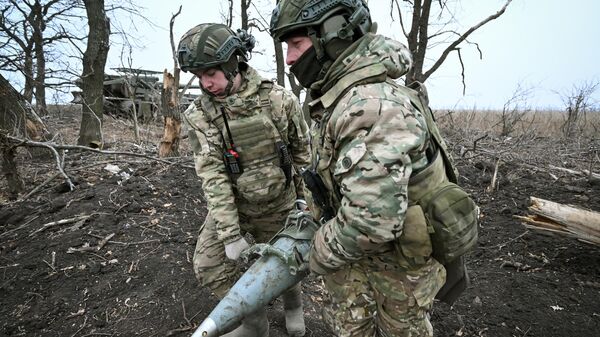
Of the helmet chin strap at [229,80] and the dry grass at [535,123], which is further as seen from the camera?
the dry grass at [535,123]

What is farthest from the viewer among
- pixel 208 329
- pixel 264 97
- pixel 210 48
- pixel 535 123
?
pixel 535 123

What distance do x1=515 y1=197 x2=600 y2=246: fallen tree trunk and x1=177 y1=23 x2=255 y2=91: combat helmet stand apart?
3.25 meters

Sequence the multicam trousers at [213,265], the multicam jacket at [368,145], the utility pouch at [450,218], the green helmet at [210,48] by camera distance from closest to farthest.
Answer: the multicam jacket at [368,145], the utility pouch at [450,218], the green helmet at [210,48], the multicam trousers at [213,265]

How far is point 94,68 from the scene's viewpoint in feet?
26.1

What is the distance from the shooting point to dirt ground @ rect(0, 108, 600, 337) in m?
2.99

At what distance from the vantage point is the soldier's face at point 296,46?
1.65 meters

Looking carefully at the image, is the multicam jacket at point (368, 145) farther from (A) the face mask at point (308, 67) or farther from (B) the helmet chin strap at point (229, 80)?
(B) the helmet chin strap at point (229, 80)

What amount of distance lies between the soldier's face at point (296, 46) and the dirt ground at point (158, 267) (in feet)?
7.44

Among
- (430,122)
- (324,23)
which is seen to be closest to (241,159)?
(324,23)

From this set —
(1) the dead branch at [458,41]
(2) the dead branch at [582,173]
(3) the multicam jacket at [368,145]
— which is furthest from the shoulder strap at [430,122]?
(1) the dead branch at [458,41]

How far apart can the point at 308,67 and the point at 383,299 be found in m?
1.23

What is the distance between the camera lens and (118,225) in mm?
4168

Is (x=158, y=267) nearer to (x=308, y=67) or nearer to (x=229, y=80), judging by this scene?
(x=229, y=80)

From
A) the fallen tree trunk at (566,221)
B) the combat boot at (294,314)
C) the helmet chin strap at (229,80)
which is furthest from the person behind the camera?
the fallen tree trunk at (566,221)
